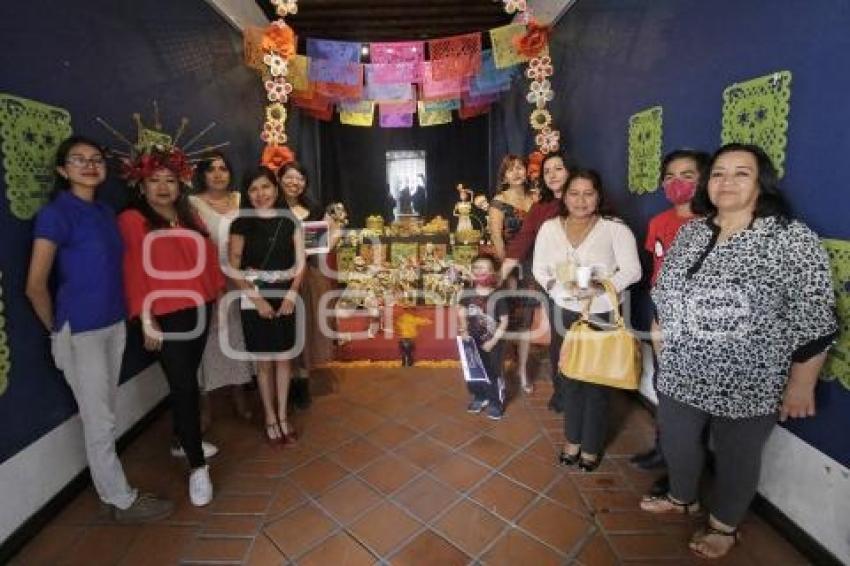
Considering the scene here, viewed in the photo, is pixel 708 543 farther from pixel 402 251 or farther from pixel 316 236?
pixel 402 251

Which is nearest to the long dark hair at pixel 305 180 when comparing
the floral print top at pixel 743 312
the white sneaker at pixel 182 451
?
the white sneaker at pixel 182 451

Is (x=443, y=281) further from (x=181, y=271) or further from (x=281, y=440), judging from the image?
(x=181, y=271)

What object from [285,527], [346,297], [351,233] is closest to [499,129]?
[351,233]

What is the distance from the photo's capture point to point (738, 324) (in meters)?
1.59

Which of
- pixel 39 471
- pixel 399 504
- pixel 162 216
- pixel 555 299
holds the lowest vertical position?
pixel 399 504

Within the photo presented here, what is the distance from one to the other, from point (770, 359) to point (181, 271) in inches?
98.9

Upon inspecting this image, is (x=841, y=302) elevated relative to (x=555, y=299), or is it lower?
elevated

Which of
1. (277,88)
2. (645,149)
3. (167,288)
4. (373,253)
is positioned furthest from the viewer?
(373,253)

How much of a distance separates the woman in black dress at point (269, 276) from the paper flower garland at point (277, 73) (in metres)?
1.43

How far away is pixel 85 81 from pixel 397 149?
244 inches

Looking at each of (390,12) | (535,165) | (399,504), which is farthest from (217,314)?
(390,12)

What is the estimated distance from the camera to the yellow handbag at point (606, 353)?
199 cm

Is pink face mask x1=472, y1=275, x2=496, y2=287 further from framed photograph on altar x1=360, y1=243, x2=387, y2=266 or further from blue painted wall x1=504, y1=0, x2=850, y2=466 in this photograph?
framed photograph on altar x1=360, y1=243, x2=387, y2=266

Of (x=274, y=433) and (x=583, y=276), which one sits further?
(x=274, y=433)
